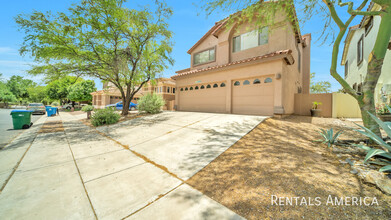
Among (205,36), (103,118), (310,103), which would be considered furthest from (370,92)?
(205,36)

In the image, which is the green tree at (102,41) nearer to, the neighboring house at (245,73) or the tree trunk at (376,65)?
the neighboring house at (245,73)

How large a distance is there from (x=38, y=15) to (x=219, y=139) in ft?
38.6

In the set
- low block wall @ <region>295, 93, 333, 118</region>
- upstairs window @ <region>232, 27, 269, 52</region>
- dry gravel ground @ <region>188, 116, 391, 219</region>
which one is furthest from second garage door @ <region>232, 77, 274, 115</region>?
dry gravel ground @ <region>188, 116, 391, 219</region>

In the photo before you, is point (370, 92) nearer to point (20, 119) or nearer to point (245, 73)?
point (245, 73)

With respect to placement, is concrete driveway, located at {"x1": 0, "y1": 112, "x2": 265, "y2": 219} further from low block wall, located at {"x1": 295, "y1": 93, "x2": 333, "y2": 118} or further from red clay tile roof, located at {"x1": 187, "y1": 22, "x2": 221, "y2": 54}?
red clay tile roof, located at {"x1": 187, "y1": 22, "x2": 221, "y2": 54}

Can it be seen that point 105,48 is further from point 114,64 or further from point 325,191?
point 325,191

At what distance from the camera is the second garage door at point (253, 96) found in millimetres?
8703

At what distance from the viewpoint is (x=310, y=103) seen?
10.9 m

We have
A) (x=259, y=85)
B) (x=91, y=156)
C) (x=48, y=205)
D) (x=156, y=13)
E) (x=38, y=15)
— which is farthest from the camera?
(x=156, y=13)

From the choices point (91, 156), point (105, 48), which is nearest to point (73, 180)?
point (91, 156)

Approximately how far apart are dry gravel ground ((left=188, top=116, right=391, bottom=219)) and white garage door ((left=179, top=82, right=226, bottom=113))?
7243 mm

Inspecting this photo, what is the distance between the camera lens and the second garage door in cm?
870

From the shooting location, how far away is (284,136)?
5.13 m

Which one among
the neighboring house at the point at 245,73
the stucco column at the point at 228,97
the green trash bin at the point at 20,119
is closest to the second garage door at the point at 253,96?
the neighboring house at the point at 245,73
